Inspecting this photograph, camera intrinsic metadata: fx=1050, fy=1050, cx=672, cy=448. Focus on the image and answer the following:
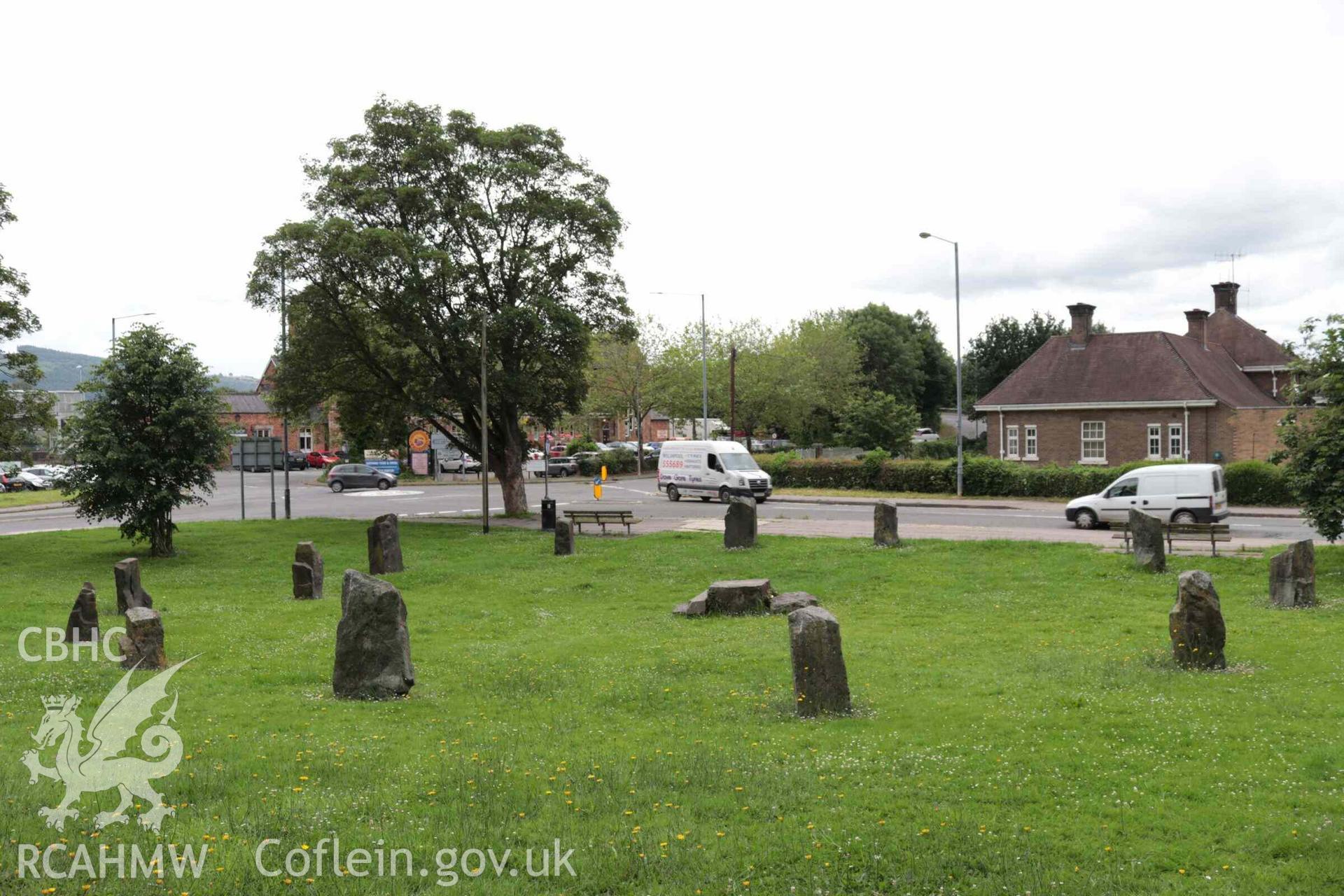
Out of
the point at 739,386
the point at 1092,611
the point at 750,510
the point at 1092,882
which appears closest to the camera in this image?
the point at 1092,882

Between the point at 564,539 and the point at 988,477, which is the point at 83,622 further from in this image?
the point at 988,477

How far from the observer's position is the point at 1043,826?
6.43m

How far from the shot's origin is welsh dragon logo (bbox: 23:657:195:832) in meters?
6.72

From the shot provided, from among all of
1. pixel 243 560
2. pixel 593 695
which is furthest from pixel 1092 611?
pixel 243 560

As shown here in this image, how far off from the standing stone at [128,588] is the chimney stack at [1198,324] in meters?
53.1

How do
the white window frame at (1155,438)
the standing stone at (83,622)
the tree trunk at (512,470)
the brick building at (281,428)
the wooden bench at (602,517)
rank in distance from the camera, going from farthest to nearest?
1. the brick building at (281,428)
2. the white window frame at (1155,438)
3. the tree trunk at (512,470)
4. the wooden bench at (602,517)
5. the standing stone at (83,622)

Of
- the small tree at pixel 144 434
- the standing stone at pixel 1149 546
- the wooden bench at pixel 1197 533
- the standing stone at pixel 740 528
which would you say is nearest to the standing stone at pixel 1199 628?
the standing stone at pixel 1149 546

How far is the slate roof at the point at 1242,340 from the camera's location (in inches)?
2153

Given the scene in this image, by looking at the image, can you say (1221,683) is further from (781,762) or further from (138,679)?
(138,679)

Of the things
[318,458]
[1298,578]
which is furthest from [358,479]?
[1298,578]

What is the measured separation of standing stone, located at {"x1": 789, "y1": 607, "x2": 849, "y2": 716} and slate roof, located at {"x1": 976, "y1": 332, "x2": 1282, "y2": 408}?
43.6 meters

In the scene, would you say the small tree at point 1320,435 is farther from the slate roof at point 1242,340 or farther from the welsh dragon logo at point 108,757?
the slate roof at point 1242,340

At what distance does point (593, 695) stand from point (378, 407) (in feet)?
81.7

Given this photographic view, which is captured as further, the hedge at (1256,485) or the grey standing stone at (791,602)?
the hedge at (1256,485)
